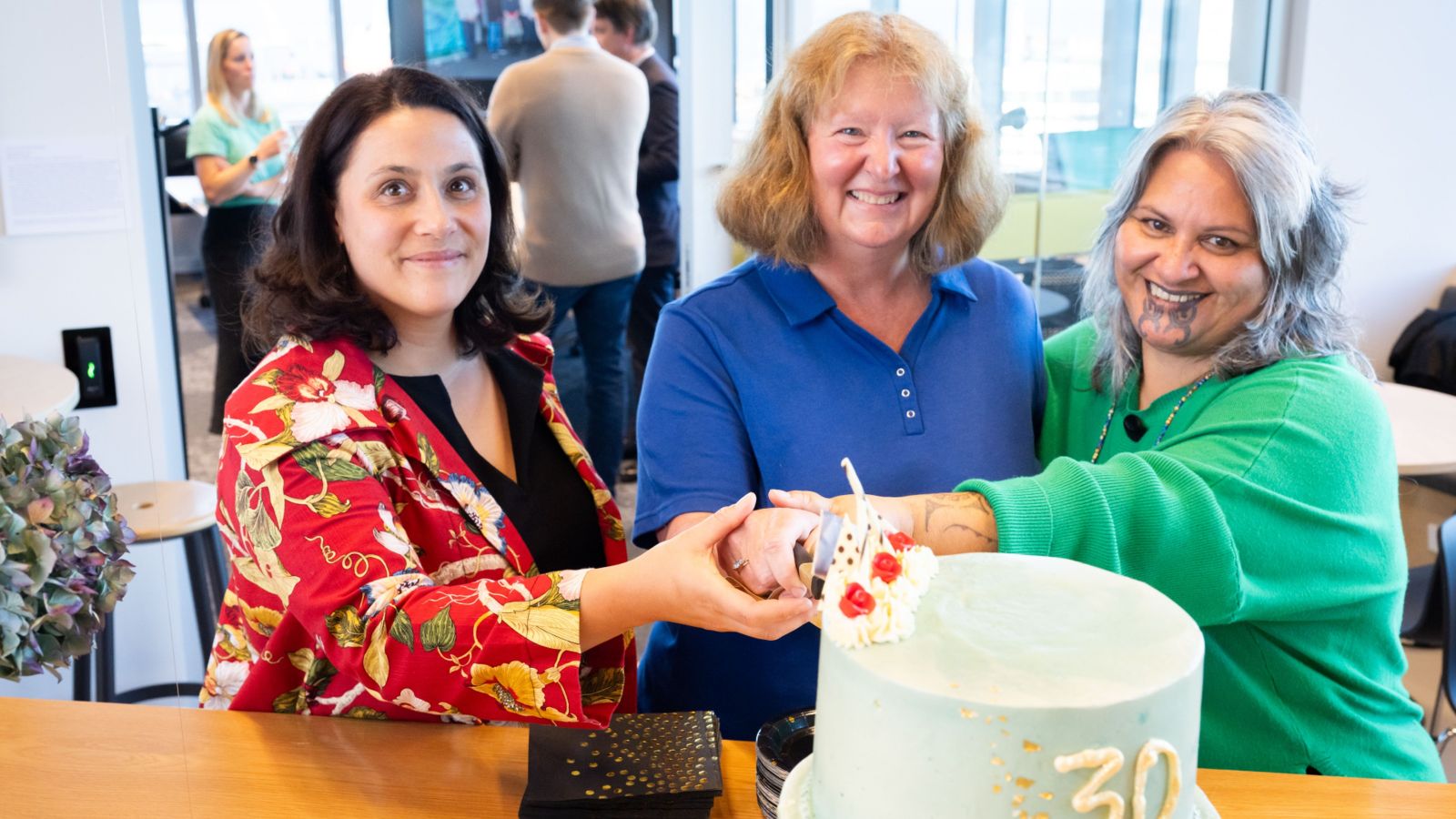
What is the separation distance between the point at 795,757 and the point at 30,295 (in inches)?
37.5

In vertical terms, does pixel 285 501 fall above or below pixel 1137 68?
below

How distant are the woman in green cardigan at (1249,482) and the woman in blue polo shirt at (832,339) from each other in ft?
0.74

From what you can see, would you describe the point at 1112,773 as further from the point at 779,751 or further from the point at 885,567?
the point at 779,751

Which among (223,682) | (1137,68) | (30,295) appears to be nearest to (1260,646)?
(223,682)

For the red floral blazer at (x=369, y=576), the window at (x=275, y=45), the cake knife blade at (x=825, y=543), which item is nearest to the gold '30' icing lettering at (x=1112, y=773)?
the cake knife blade at (x=825, y=543)

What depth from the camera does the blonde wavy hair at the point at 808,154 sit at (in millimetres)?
1694

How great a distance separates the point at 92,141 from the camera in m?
1.36

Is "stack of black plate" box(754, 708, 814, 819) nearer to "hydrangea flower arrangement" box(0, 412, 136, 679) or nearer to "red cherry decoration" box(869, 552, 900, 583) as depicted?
"red cherry decoration" box(869, 552, 900, 583)

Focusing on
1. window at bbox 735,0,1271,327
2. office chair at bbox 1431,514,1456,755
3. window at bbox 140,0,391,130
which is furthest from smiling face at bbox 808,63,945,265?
window at bbox 735,0,1271,327

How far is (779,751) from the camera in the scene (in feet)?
4.26

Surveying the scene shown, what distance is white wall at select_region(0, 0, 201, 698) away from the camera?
1261 millimetres

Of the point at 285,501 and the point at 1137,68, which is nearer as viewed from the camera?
the point at 285,501

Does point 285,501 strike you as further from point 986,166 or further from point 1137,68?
point 1137,68

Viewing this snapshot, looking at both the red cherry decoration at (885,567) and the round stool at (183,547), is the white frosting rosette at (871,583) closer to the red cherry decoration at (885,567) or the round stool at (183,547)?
the red cherry decoration at (885,567)
